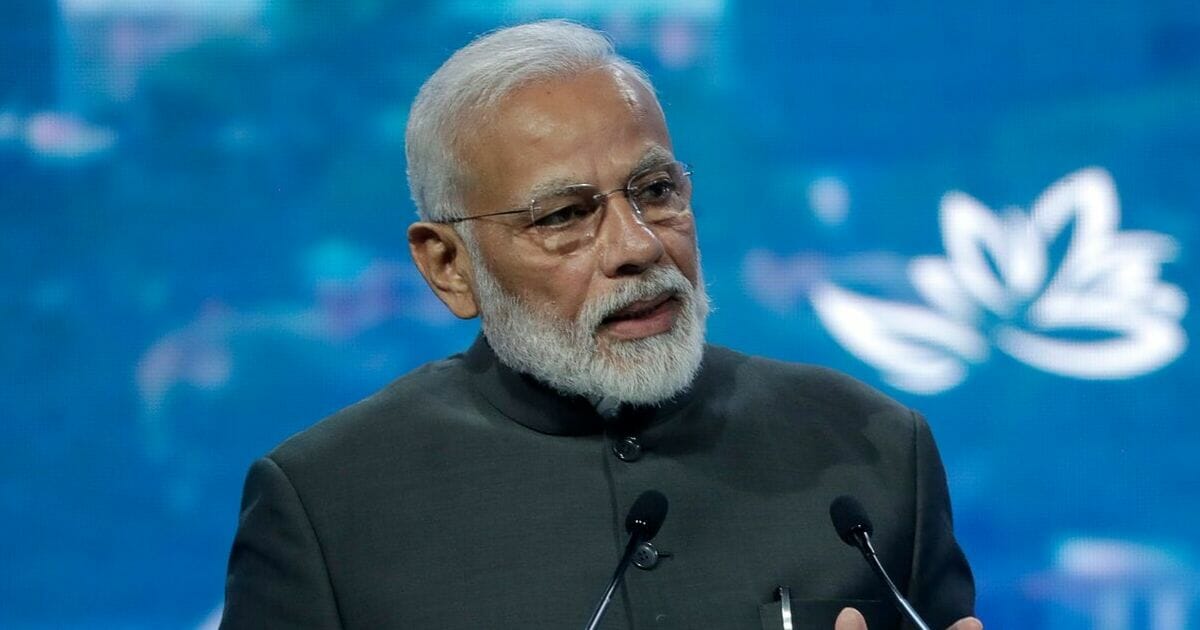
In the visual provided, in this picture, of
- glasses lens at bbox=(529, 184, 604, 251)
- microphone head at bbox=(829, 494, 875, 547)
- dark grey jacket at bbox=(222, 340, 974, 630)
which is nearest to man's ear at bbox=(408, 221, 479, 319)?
dark grey jacket at bbox=(222, 340, 974, 630)

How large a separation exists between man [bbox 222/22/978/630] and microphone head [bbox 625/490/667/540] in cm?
27

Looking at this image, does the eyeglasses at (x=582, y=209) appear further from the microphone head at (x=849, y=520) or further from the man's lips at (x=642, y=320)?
the microphone head at (x=849, y=520)

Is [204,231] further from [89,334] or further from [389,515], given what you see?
[389,515]

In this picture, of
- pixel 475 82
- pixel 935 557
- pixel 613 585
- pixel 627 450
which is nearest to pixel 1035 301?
pixel 935 557

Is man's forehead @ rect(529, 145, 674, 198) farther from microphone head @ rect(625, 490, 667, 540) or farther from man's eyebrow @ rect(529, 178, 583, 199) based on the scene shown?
microphone head @ rect(625, 490, 667, 540)

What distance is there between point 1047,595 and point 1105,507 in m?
0.24

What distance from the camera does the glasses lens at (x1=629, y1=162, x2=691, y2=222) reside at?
227cm

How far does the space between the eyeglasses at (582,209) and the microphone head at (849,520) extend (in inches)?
21.6

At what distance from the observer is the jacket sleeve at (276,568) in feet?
7.21

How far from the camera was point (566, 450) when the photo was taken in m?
2.38

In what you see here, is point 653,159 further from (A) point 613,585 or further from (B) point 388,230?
(B) point 388,230

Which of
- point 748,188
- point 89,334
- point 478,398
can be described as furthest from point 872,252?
point 89,334

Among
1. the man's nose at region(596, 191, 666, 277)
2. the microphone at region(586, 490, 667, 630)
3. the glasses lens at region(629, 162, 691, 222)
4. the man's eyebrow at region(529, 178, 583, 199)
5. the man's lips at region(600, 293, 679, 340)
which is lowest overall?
the microphone at region(586, 490, 667, 630)

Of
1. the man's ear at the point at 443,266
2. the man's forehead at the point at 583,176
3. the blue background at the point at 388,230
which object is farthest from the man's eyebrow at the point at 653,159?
the blue background at the point at 388,230
